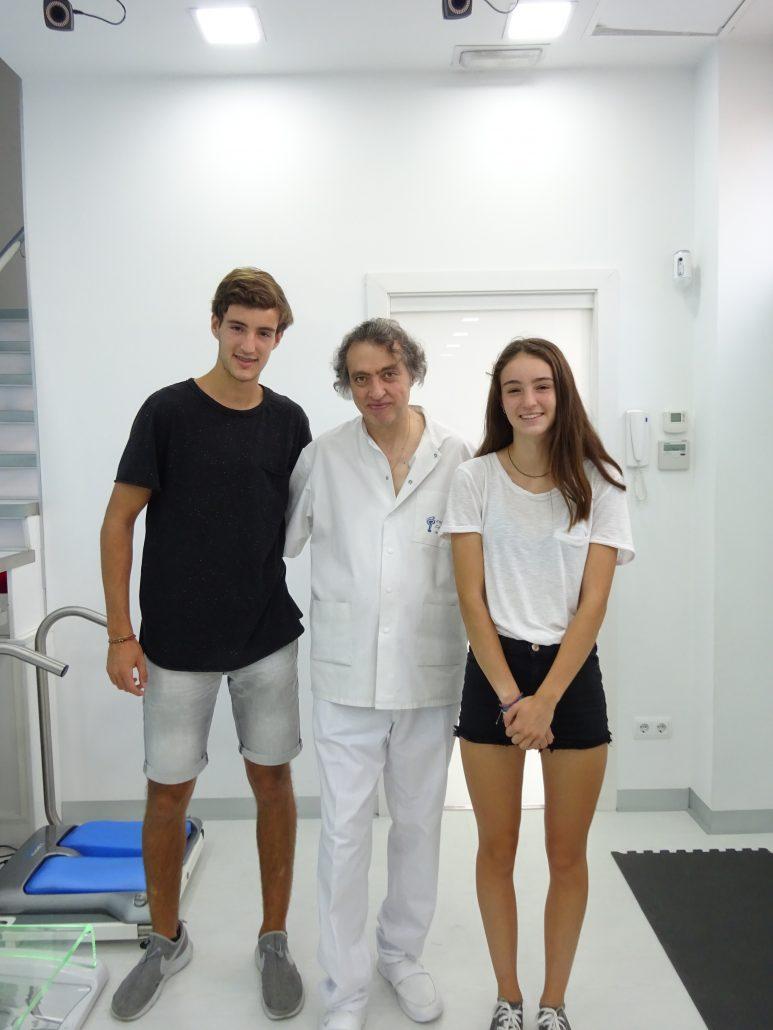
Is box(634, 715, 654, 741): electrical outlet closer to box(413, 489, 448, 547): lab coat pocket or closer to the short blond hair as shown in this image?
box(413, 489, 448, 547): lab coat pocket

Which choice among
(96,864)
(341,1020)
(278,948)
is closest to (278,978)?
(278,948)

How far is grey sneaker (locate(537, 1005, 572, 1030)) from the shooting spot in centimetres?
182

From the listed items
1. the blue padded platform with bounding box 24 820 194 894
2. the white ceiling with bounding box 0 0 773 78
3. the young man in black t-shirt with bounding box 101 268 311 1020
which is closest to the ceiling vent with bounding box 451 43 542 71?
the white ceiling with bounding box 0 0 773 78

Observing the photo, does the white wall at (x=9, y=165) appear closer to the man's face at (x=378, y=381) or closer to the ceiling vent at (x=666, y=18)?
the ceiling vent at (x=666, y=18)

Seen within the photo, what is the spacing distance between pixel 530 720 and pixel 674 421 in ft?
5.86

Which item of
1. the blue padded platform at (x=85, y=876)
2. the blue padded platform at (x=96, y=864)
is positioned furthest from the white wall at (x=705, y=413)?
the blue padded platform at (x=85, y=876)

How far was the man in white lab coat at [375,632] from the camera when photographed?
6.08ft

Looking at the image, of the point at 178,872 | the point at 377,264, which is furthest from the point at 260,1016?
the point at 377,264

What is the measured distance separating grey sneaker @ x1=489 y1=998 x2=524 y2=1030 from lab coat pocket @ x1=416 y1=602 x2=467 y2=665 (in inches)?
31.1

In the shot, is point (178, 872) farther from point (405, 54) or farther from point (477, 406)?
point (405, 54)

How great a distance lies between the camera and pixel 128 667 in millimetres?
1983

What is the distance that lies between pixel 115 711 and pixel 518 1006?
6.38 ft

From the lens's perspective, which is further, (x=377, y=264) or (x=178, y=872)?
(x=377, y=264)

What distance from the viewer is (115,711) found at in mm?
3176
